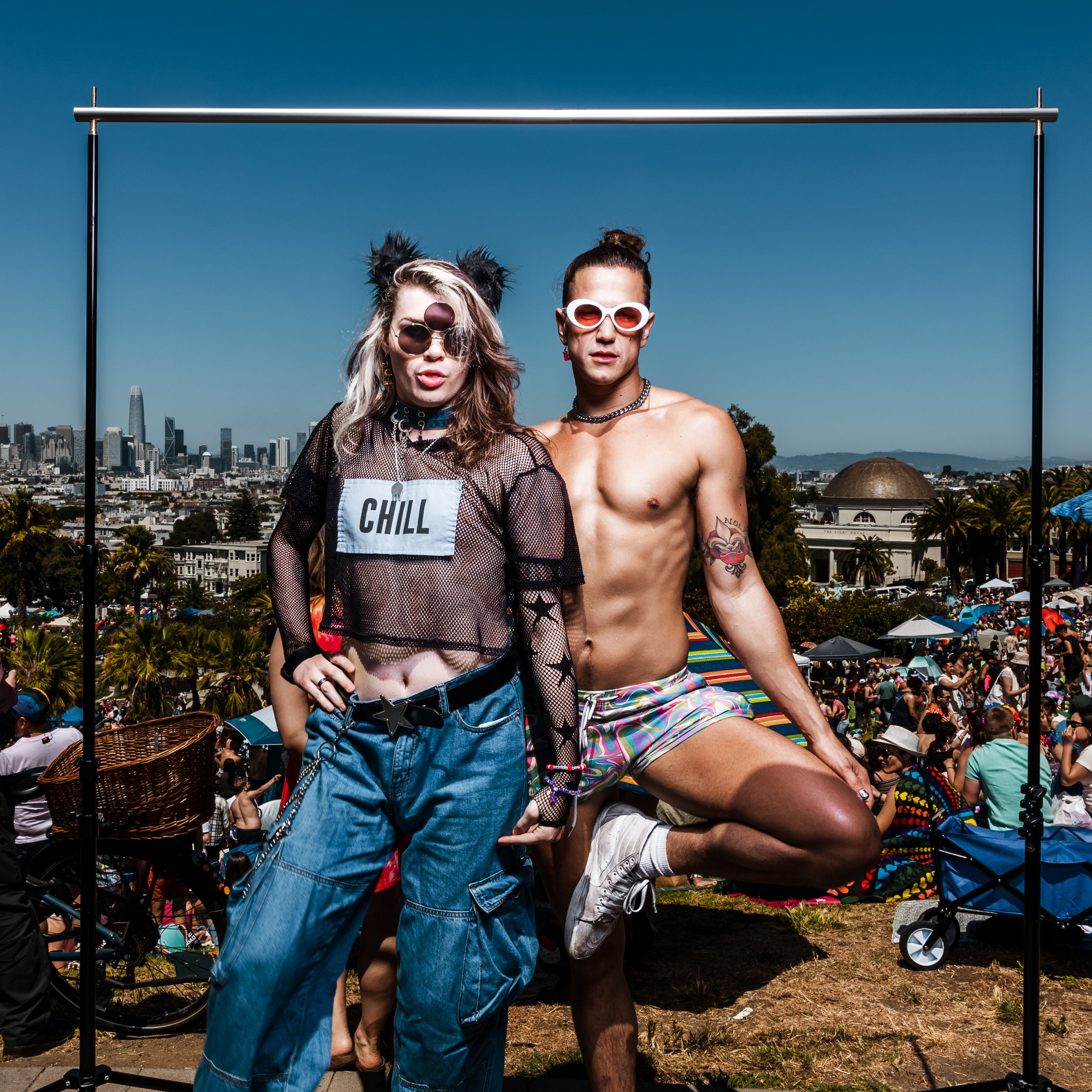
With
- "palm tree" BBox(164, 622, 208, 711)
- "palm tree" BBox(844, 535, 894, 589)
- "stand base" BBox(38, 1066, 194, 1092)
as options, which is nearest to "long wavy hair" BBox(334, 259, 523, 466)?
"stand base" BBox(38, 1066, 194, 1092)

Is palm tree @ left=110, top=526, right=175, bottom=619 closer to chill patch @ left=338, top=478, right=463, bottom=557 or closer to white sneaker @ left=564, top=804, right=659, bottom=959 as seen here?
white sneaker @ left=564, top=804, right=659, bottom=959

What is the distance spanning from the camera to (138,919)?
14.1ft

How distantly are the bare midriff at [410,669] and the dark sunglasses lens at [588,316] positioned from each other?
1173mm

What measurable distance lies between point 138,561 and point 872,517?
238 ft

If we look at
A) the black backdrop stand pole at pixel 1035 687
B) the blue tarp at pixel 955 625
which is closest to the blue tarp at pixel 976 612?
the blue tarp at pixel 955 625

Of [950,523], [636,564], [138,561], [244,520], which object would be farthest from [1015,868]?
[244,520]

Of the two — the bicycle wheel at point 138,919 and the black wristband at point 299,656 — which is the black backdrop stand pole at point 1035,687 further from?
the bicycle wheel at point 138,919

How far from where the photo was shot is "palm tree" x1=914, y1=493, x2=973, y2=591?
222ft

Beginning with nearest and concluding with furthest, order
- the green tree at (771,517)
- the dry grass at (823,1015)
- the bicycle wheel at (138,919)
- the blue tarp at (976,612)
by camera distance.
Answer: the dry grass at (823,1015) < the bicycle wheel at (138,919) < the blue tarp at (976,612) < the green tree at (771,517)

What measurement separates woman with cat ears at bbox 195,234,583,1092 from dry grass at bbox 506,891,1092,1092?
156 cm

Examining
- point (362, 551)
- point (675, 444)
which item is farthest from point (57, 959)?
point (675, 444)

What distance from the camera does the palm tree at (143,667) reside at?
34.7 m

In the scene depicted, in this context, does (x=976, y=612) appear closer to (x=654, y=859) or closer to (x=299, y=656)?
(x=654, y=859)

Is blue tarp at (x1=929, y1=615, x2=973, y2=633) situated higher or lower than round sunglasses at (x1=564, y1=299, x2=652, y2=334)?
lower
